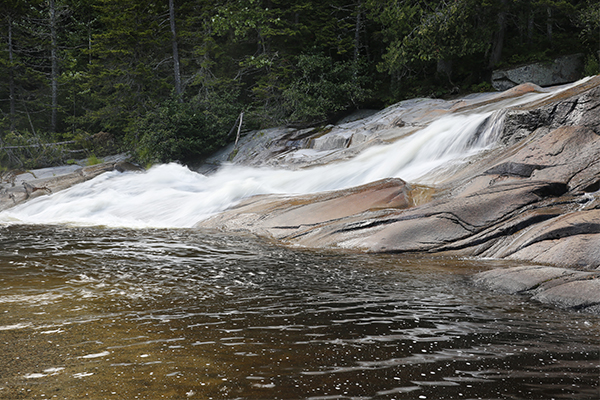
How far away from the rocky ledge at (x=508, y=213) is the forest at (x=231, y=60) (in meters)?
10.0

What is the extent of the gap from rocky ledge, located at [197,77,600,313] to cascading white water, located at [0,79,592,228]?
3.39ft

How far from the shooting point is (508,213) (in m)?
7.70

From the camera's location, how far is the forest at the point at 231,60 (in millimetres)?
20031

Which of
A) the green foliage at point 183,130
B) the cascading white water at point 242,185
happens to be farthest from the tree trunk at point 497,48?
the green foliage at point 183,130

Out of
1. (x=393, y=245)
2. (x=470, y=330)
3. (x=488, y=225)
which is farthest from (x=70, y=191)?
(x=470, y=330)

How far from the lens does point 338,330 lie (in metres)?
3.86

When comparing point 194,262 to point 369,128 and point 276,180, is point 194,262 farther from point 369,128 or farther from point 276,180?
point 369,128

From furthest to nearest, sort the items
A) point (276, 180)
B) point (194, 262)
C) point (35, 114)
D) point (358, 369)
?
point (35, 114) < point (276, 180) < point (194, 262) < point (358, 369)

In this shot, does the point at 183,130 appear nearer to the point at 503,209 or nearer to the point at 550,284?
the point at 503,209

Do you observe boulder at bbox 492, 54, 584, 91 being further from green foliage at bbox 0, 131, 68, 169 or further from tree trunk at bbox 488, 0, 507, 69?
green foliage at bbox 0, 131, 68, 169

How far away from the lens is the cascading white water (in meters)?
11.8

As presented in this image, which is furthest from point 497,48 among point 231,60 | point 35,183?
point 35,183

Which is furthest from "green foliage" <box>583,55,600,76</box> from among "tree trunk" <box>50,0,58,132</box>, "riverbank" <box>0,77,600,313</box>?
"tree trunk" <box>50,0,58,132</box>

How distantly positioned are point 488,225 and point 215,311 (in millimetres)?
5156
